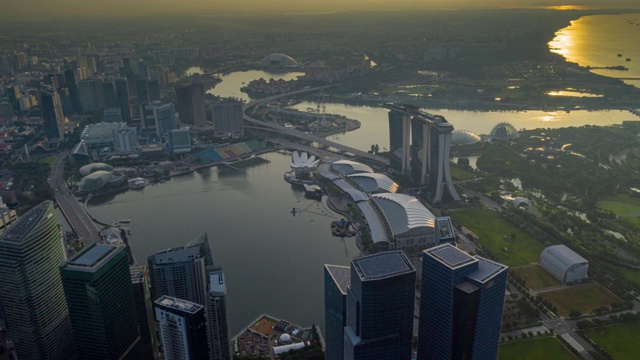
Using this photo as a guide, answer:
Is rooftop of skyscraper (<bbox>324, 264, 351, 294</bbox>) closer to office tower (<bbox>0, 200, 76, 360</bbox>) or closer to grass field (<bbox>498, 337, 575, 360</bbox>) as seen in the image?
grass field (<bbox>498, 337, 575, 360</bbox>)

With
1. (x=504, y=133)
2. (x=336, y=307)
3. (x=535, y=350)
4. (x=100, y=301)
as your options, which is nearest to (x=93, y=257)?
(x=100, y=301)

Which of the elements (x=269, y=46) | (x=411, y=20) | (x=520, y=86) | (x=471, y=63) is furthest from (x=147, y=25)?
(x=520, y=86)

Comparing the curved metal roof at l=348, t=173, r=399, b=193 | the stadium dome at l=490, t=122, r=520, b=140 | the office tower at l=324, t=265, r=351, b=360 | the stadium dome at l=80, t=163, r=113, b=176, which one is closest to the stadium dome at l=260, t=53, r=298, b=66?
the stadium dome at l=490, t=122, r=520, b=140

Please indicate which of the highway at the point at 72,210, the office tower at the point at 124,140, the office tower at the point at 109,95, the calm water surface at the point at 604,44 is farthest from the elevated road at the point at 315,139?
the calm water surface at the point at 604,44

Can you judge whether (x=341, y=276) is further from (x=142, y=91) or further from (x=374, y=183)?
(x=142, y=91)

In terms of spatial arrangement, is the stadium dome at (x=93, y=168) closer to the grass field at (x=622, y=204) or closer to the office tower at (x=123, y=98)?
the office tower at (x=123, y=98)

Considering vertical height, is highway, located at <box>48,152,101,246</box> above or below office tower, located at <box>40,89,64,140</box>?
below
